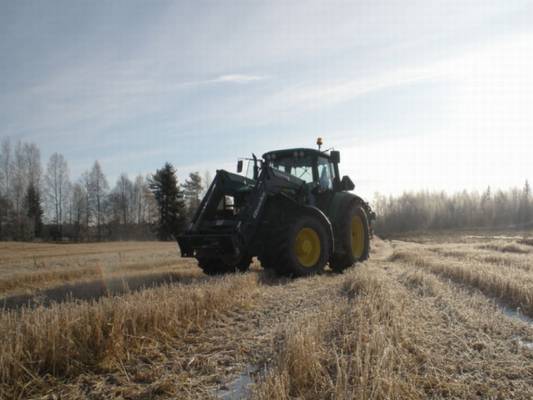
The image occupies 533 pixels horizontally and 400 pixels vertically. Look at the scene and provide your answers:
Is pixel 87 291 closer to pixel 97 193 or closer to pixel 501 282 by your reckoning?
pixel 501 282

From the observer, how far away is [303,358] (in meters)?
3.28

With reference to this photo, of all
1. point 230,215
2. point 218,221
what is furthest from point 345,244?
point 218,221

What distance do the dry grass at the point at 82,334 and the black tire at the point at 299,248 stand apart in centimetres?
356

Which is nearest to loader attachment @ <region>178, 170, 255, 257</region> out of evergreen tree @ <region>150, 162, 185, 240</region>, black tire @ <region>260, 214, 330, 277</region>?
black tire @ <region>260, 214, 330, 277</region>

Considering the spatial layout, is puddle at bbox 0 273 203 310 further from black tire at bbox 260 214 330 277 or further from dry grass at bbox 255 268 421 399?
dry grass at bbox 255 268 421 399

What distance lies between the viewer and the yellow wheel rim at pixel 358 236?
12.0m

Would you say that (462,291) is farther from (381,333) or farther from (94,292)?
(94,292)

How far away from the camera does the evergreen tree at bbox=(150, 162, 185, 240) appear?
147 feet

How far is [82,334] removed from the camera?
372 centimetres

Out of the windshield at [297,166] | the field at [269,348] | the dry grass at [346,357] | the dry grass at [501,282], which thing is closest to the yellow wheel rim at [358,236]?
the windshield at [297,166]

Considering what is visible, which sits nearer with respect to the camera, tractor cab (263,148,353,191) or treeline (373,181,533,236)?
tractor cab (263,148,353,191)

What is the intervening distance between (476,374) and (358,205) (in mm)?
8311

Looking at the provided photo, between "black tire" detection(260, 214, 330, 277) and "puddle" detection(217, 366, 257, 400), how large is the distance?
5.04 m

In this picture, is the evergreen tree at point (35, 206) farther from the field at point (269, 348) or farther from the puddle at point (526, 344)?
the puddle at point (526, 344)
